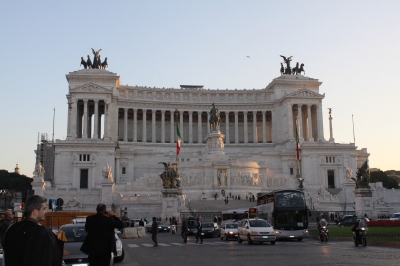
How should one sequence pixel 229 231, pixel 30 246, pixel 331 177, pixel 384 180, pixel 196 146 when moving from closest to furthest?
pixel 30 246 < pixel 229 231 < pixel 331 177 < pixel 196 146 < pixel 384 180

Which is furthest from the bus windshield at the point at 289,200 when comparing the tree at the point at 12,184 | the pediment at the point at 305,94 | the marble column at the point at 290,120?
the tree at the point at 12,184

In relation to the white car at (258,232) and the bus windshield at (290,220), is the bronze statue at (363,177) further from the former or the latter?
the white car at (258,232)

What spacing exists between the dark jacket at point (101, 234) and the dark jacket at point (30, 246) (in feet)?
16.9

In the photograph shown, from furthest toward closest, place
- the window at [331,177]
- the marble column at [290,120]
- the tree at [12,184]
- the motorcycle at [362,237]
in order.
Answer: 1. the marble column at [290,120]
2. the tree at [12,184]
3. the window at [331,177]
4. the motorcycle at [362,237]

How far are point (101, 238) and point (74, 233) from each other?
6289 millimetres

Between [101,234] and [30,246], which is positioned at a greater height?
[30,246]

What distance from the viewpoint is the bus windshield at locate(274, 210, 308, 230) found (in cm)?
3488

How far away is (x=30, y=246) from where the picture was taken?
18.5 ft

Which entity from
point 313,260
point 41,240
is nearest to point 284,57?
point 313,260

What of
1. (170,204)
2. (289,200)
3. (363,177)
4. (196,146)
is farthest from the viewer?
(196,146)

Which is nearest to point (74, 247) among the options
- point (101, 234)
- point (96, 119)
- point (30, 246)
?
point (101, 234)

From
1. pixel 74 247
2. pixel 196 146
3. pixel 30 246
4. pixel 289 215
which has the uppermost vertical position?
pixel 196 146

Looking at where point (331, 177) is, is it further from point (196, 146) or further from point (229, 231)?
point (229, 231)

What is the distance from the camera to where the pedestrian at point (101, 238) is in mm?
10930
